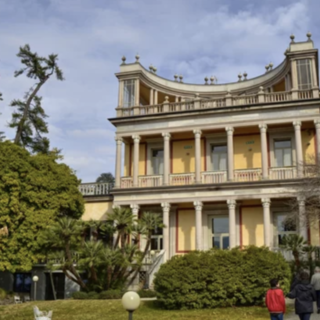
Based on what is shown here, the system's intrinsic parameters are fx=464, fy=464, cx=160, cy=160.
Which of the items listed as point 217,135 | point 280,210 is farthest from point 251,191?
point 217,135

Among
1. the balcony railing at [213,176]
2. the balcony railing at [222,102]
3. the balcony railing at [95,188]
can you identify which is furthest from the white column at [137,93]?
the balcony railing at [213,176]

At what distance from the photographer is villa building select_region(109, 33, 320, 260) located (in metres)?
27.6

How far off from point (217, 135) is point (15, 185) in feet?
43.4

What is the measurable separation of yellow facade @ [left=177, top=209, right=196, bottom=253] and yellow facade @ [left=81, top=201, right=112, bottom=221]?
4.76 meters

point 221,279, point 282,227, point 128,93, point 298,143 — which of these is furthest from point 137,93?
point 221,279

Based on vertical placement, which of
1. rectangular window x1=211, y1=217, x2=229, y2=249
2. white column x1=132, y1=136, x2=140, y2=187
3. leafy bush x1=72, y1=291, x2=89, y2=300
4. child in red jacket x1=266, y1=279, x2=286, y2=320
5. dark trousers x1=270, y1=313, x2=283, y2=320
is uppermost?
white column x1=132, y1=136, x2=140, y2=187

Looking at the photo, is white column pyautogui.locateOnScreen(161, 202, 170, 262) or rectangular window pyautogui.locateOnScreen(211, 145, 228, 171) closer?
white column pyautogui.locateOnScreen(161, 202, 170, 262)

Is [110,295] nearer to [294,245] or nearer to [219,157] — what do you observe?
[294,245]

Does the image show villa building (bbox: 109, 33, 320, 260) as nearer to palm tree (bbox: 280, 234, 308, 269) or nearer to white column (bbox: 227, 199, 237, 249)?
white column (bbox: 227, 199, 237, 249)

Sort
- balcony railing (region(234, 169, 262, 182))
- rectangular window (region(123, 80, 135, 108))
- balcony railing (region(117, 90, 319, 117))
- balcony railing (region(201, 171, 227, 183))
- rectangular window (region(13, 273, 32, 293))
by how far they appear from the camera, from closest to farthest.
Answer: balcony railing (region(117, 90, 319, 117)) < balcony railing (region(234, 169, 262, 182)) < balcony railing (region(201, 171, 227, 183)) < rectangular window (region(13, 273, 32, 293)) < rectangular window (region(123, 80, 135, 108))

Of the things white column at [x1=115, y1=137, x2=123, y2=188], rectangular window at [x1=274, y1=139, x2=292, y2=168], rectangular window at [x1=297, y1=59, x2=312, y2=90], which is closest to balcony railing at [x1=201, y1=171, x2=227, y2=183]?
rectangular window at [x1=274, y1=139, x2=292, y2=168]

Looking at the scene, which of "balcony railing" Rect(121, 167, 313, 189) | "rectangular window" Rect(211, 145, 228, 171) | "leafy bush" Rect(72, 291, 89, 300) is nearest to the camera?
"leafy bush" Rect(72, 291, 89, 300)

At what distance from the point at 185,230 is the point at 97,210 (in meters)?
6.12

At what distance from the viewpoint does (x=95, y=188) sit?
106 ft
